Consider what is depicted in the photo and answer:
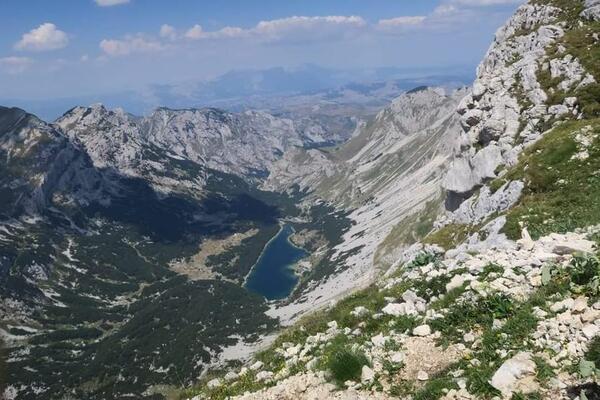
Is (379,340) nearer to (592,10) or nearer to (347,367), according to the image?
(347,367)

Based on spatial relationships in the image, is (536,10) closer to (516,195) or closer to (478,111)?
(478,111)

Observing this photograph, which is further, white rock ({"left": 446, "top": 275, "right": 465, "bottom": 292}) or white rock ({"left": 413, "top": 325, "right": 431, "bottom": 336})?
white rock ({"left": 446, "top": 275, "right": 465, "bottom": 292})

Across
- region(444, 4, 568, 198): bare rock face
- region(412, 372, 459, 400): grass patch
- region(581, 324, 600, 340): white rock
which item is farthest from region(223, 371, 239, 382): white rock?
region(444, 4, 568, 198): bare rock face

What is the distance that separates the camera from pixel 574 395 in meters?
13.3

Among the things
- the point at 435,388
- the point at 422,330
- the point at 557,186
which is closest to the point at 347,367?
the point at 422,330

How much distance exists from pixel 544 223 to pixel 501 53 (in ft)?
233

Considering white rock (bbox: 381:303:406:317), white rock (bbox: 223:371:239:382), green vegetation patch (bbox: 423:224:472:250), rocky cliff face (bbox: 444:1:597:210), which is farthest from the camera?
rocky cliff face (bbox: 444:1:597:210)

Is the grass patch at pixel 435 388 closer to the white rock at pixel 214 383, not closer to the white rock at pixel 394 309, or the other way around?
the white rock at pixel 394 309

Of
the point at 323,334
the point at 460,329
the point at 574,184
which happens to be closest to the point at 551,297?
the point at 460,329

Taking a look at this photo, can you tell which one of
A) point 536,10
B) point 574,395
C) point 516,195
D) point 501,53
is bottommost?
point 516,195

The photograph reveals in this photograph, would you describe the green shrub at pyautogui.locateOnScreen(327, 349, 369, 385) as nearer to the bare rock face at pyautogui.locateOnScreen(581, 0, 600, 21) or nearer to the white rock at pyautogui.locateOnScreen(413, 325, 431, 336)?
the white rock at pyautogui.locateOnScreen(413, 325, 431, 336)

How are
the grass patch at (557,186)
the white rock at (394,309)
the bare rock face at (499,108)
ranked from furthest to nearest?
the bare rock face at (499,108), the grass patch at (557,186), the white rock at (394,309)

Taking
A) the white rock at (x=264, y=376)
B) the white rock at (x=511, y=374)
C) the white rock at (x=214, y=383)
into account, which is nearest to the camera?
the white rock at (x=511, y=374)

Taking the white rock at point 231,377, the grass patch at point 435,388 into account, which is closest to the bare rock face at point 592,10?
the white rock at point 231,377
